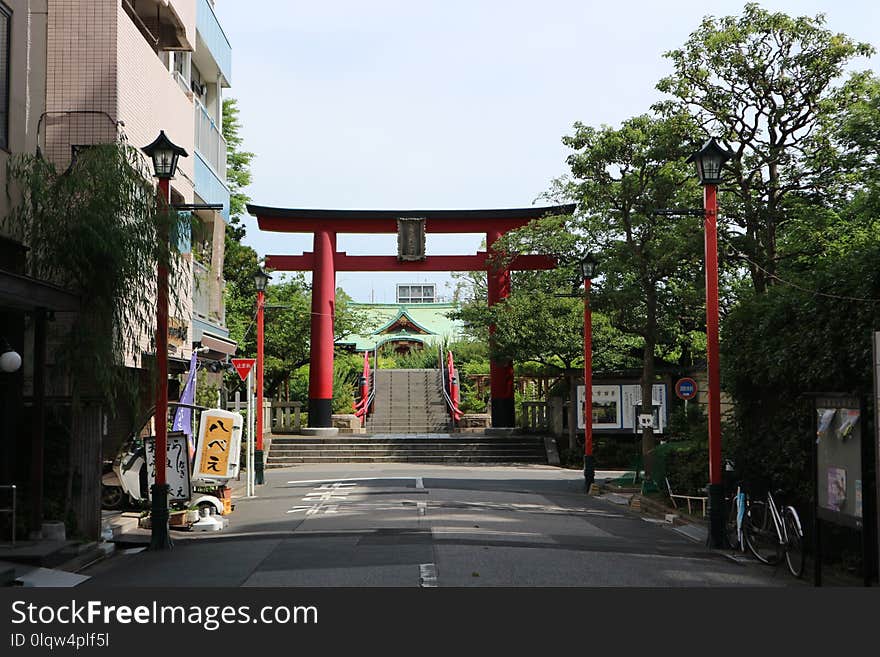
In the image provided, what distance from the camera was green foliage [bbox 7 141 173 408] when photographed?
12.1 metres

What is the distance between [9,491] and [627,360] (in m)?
24.7

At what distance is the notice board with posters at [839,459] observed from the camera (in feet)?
30.5

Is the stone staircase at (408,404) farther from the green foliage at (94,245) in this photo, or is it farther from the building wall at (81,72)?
the green foliage at (94,245)

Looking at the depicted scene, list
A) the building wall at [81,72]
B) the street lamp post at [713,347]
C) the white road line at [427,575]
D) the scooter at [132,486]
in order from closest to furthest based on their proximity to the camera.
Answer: the white road line at [427,575] < the street lamp post at [713,347] < the building wall at [81,72] < the scooter at [132,486]

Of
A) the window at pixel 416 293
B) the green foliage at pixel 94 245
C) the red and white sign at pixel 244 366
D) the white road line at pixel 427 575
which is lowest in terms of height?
the white road line at pixel 427 575

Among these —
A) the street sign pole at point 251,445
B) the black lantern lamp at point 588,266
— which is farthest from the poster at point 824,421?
the street sign pole at point 251,445

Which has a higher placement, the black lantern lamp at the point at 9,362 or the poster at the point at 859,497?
the black lantern lamp at the point at 9,362

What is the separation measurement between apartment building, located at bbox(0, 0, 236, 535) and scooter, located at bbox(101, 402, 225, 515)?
77 cm

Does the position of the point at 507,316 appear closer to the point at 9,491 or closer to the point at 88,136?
the point at 88,136

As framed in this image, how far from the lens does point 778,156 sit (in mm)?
20859

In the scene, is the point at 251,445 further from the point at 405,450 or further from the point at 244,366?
the point at 405,450

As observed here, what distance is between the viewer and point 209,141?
23938 mm

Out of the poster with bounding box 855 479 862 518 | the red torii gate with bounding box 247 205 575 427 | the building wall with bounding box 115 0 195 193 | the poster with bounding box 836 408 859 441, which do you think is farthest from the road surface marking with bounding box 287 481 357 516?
the red torii gate with bounding box 247 205 575 427

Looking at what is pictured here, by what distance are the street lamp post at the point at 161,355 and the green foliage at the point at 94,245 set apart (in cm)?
40
